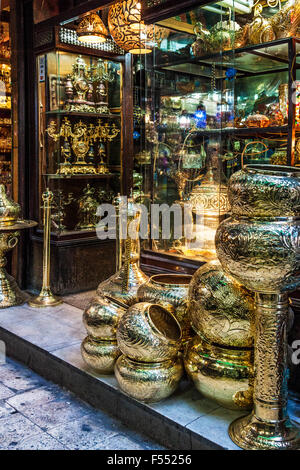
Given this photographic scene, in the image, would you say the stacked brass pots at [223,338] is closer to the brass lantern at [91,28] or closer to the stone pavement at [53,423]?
the stone pavement at [53,423]

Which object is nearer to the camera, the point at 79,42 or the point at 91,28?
the point at 91,28

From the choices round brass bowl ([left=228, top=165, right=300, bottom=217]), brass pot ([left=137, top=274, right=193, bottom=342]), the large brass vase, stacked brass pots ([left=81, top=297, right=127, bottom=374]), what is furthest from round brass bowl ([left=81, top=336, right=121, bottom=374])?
round brass bowl ([left=228, top=165, right=300, bottom=217])

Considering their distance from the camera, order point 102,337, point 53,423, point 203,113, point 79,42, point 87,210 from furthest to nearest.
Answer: point 87,210
point 79,42
point 203,113
point 102,337
point 53,423

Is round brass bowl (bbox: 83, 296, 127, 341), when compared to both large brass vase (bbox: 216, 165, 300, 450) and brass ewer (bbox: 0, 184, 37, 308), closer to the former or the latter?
large brass vase (bbox: 216, 165, 300, 450)

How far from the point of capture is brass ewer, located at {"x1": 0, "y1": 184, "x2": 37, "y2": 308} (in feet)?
11.7

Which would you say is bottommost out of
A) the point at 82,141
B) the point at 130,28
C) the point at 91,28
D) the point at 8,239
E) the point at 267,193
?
the point at 8,239

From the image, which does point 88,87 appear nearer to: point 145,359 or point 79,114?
point 79,114

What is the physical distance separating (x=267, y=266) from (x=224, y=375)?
57 centimetres

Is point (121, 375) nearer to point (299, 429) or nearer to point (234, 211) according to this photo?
point (299, 429)

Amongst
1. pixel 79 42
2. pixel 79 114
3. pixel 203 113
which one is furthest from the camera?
pixel 79 114

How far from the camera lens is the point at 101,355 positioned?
2.24 m

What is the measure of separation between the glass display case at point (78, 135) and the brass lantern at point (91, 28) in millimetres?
221

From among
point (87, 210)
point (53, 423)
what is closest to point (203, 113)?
point (87, 210)

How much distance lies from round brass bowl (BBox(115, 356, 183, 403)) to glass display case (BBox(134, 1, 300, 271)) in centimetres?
93
